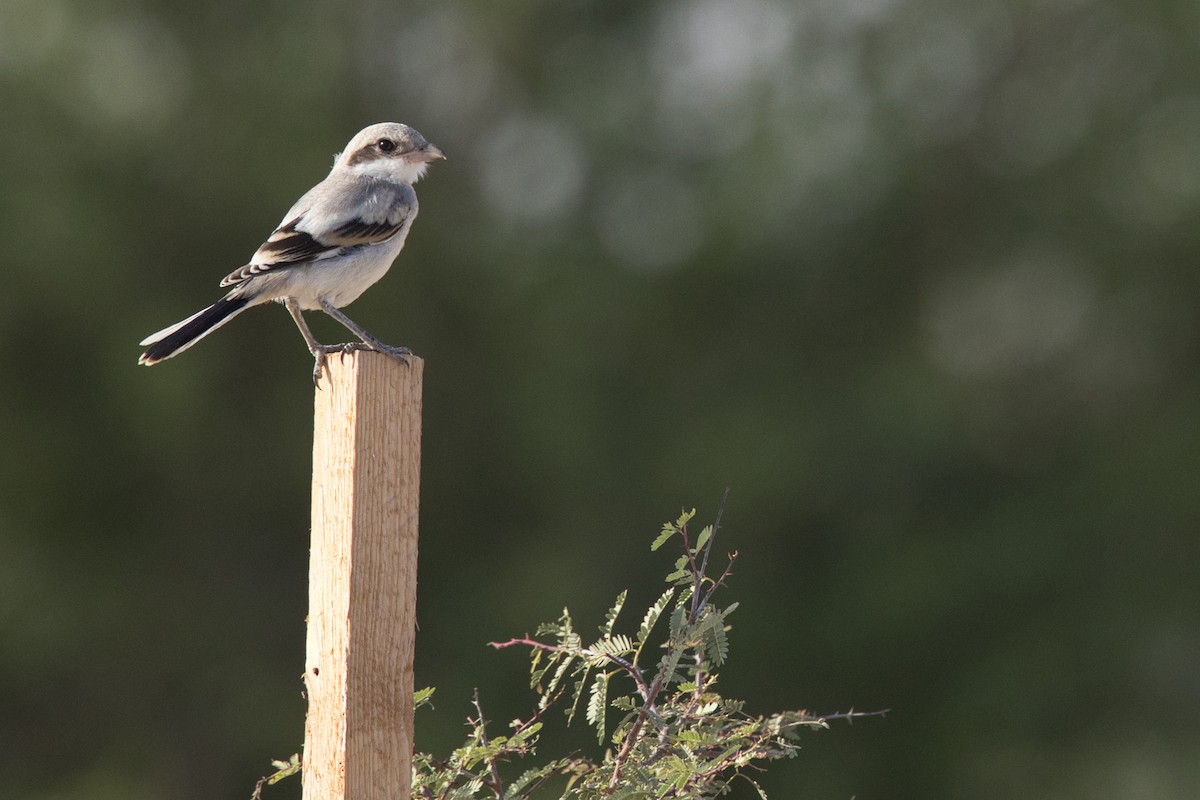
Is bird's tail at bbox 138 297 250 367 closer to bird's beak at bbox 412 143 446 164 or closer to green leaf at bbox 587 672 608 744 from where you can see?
bird's beak at bbox 412 143 446 164

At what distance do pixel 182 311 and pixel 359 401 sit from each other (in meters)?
10.2

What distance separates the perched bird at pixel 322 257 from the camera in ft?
15.5

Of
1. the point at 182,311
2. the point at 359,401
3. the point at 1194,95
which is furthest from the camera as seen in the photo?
the point at 1194,95

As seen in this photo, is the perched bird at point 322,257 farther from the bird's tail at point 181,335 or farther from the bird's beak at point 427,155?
the bird's beak at point 427,155

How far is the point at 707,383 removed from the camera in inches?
577

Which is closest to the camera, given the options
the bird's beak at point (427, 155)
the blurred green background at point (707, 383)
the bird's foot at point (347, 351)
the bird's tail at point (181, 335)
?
the bird's foot at point (347, 351)

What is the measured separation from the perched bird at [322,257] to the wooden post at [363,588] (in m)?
1.05

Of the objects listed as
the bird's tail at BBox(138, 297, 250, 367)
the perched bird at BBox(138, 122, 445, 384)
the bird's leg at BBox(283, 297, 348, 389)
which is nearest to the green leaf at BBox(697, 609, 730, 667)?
the bird's leg at BBox(283, 297, 348, 389)

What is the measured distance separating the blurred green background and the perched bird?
6.91 meters

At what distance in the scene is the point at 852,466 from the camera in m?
13.7

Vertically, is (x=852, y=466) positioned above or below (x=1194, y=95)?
below

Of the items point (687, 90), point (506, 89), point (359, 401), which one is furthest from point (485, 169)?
point (359, 401)

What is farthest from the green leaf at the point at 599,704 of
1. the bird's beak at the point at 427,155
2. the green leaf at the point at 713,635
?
the bird's beak at the point at 427,155

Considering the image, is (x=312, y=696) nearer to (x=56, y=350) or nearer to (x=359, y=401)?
(x=359, y=401)
